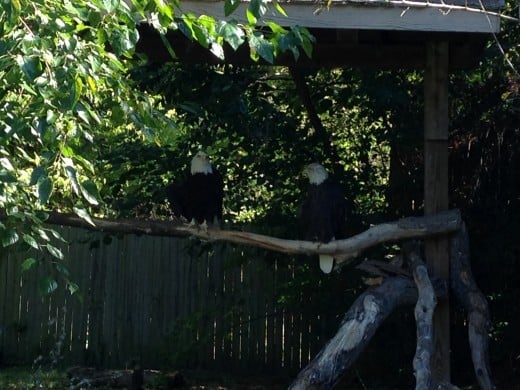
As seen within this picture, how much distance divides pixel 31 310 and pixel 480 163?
5.25 meters

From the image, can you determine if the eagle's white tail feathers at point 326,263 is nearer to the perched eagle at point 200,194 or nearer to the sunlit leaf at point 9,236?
the perched eagle at point 200,194

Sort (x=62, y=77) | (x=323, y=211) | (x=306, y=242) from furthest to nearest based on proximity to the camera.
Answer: (x=323, y=211), (x=306, y=242), (x=62, y=77)

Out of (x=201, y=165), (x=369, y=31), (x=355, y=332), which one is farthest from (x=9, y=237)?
(x=201, y=165)

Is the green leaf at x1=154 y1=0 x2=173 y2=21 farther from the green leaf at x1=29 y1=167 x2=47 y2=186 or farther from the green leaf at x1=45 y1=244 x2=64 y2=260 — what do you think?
the green leaf at x1=45 y1=244 x2=64 y2=260

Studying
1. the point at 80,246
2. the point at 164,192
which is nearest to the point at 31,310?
the point at 80,246

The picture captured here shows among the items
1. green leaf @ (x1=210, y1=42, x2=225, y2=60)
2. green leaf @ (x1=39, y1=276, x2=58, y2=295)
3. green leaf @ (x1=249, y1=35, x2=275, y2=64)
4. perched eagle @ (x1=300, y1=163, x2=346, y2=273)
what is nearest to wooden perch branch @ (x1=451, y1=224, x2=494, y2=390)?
perched eagle @ (x1=300, y1=163, x2=346, y2=273)

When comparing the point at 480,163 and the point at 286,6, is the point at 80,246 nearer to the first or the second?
the point at 480,163

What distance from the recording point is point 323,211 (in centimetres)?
616

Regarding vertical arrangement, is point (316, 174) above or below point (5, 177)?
above

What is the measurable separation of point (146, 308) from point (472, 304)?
15.9ft

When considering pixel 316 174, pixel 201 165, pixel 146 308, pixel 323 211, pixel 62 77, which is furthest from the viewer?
pixel 146 308

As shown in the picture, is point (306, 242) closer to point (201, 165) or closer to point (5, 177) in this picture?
point (201, 165)

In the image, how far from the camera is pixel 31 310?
10008mm

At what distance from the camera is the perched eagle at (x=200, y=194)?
653 cm
